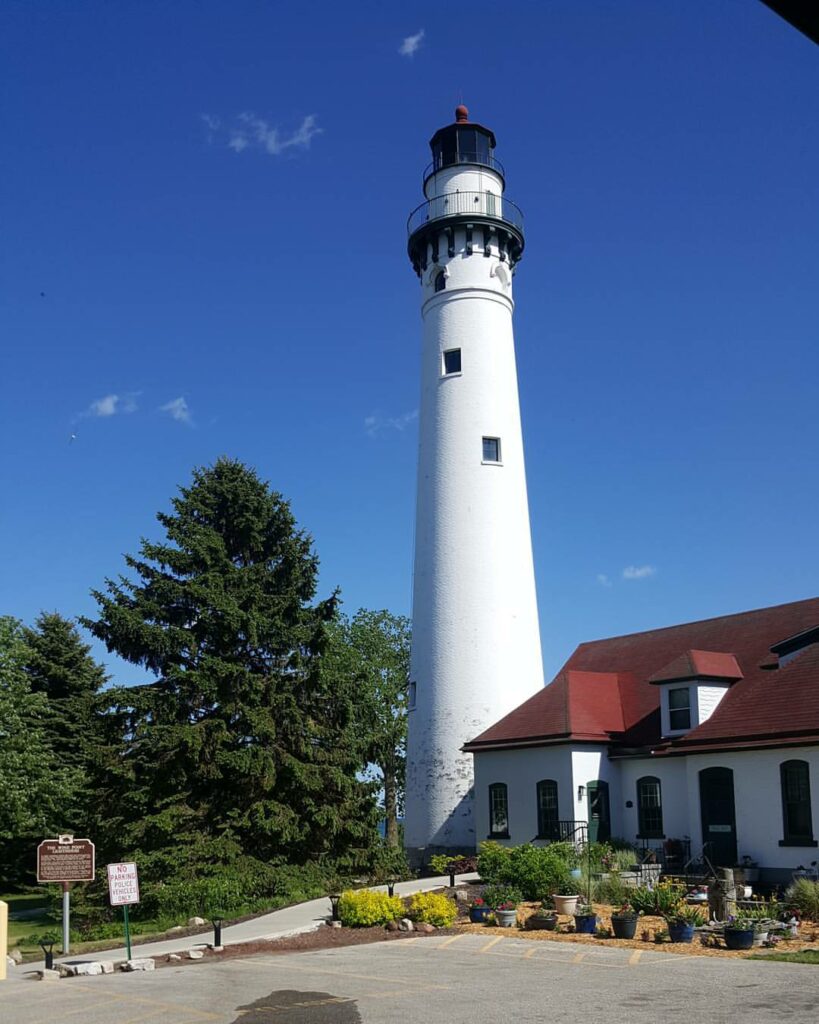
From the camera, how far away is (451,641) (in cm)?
3400

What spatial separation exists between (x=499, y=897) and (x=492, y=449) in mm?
16993

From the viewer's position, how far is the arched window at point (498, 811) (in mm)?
32094

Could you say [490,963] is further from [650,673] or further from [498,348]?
[498,348]

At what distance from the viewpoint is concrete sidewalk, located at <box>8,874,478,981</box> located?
18891 millimetres

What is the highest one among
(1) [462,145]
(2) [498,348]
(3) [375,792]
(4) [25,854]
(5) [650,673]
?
(1) [462,145]

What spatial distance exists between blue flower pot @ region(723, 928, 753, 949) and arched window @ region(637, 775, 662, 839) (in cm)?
1177

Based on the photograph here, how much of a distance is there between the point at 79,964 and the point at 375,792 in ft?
44.5

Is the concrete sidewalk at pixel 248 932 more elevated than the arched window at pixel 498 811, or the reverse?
the arched window at pixel 498 811

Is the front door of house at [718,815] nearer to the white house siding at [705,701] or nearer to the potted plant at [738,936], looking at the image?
the white house siding at [705,701]

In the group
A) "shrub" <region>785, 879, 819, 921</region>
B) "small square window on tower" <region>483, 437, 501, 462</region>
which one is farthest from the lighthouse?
"shrub" <region>785, 879, 819, 921</region>

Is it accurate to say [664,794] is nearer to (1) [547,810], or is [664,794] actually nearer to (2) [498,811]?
(1) [547,810]

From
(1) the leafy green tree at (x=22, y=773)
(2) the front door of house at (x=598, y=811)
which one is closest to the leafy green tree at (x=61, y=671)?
(1) the leafy green tree at (x=22, y=773)

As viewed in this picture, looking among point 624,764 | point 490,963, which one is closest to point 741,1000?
point 490,963

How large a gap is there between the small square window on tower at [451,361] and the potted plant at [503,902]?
18245 mm
